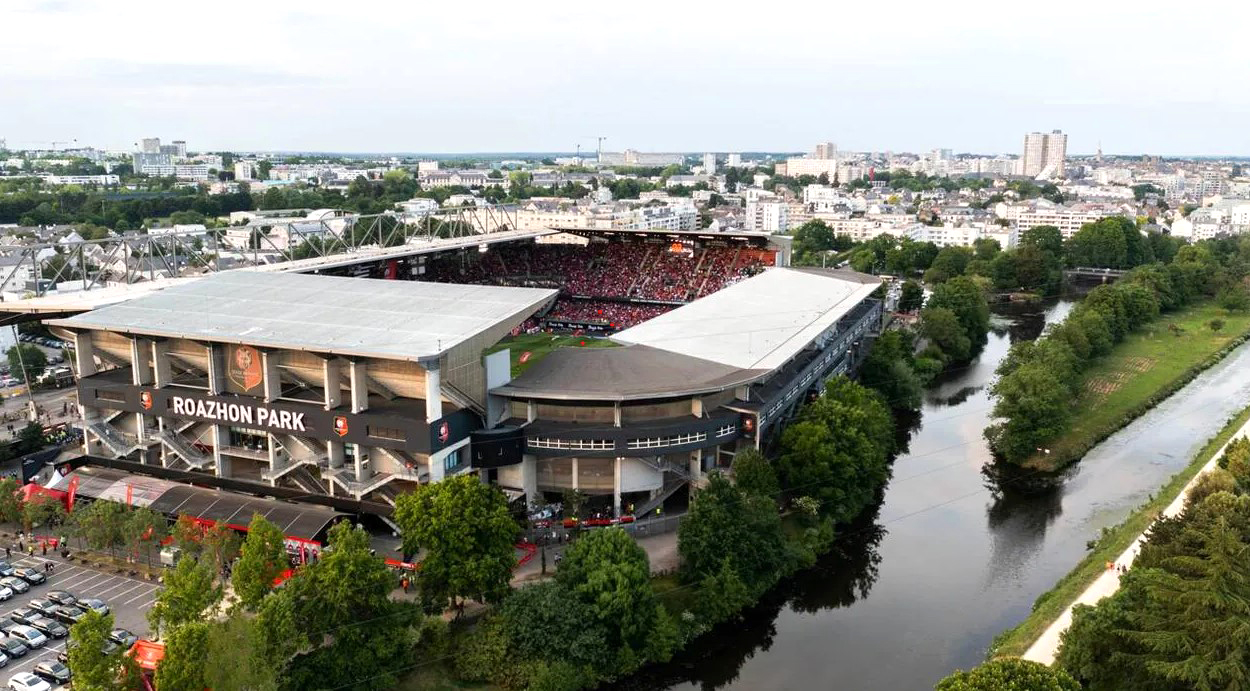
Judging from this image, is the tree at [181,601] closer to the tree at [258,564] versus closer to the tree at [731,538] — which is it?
the tree at [258,564]

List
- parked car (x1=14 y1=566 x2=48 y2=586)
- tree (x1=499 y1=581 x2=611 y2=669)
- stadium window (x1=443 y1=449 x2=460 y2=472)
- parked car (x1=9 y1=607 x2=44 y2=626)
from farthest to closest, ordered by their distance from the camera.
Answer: stadium window (x1=443 y1=449 x2=460 y2=472), parked car (x1=14 y1=566 x2=48 y2=586), parked car (x1=9 y1=607 x2=44 y2=626), tree (x1=499 y1=581 x2=611 y2=669)

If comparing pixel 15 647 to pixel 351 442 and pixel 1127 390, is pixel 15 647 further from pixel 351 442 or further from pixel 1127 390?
pixel 1127 390

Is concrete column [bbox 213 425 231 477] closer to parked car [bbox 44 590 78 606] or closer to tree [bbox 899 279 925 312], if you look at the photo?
parked car [bbox 44 590 78 606]

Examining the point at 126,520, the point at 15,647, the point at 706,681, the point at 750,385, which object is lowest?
the point at 706,681

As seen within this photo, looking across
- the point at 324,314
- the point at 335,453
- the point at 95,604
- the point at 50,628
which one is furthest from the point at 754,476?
the point at 50,628

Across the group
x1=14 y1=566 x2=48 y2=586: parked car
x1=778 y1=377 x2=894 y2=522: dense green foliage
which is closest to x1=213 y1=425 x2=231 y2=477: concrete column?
x1=14 y1=566 x2=48 y2=586: parked car

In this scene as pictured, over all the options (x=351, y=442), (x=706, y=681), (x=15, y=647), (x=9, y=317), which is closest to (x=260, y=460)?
(x=351, y=442)
